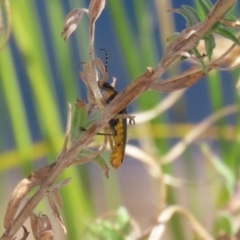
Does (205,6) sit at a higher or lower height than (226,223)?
higher

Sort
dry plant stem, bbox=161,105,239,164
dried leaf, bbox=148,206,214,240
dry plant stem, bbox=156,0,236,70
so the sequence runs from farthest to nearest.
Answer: dry plant stem, bbox=161,105,239,164, dried leaf, bbox=148,206,214,240, dry plant stem, bbox=156,0,236,70

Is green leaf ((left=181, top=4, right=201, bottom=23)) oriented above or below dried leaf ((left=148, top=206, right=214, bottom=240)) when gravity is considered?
above

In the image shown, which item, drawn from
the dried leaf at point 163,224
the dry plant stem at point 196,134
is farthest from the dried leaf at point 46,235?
the dry plant stem at point 196,134

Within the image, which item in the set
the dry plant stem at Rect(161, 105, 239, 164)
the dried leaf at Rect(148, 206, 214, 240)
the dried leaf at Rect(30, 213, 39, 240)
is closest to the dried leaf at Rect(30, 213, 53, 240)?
the dried leaf at Rect(30, 213, 39, 240)

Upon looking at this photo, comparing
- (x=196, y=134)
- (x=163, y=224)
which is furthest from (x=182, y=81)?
(x=196, y=134)

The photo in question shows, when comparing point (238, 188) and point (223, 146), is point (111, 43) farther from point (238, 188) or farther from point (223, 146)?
point (238, 188)

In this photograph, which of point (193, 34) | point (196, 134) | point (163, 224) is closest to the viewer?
point (193, 34)

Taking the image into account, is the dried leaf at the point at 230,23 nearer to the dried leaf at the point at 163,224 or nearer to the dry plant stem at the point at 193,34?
the dry plant stem at the point at 193,34

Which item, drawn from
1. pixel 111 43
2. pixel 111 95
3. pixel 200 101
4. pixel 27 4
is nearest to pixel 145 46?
pixel 27 4

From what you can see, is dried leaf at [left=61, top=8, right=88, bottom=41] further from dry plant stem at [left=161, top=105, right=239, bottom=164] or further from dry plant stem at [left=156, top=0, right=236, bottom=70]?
dry plant stem at [left=161, top=105, right=239, bottom=164]

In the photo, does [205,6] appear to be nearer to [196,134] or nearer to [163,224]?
[163,224]

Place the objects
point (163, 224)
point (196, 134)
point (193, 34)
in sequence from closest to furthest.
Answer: point (193, 34) → point (163, 224) → point (196, 134)
